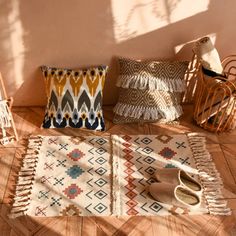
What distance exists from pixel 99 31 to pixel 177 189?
3.23 feet

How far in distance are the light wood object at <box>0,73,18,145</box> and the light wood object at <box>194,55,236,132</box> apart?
1109 millimetres

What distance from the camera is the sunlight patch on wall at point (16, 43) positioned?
6.37 feet

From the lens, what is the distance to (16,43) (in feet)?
6.75

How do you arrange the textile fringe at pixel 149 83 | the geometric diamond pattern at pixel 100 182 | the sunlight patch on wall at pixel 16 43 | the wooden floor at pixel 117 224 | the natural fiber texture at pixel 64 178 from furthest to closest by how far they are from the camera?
the textile fringe at pixel 149 83
the sunlight patch on wall at pixel 16 43
the geometric diamond pattern at pixel 100 182
the natural fiber texture at pixel 64 178
the wooden floor at pixel 117 224

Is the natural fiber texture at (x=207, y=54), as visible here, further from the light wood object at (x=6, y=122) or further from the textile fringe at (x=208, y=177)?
the light wood object at (x=6, y=122)

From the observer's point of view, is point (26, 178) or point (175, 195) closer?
point (175, 195)

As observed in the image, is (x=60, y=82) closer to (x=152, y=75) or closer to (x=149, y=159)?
(x=152, y=75)

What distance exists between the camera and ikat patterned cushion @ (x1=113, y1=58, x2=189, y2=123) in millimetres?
2072

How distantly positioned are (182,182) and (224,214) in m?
0.25

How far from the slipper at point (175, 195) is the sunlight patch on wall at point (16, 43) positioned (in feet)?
3.54

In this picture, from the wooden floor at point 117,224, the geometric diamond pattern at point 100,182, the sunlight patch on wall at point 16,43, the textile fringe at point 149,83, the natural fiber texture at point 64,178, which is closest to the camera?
the wooden floor at point 117,224

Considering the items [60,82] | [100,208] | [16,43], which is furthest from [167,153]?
[16,43]

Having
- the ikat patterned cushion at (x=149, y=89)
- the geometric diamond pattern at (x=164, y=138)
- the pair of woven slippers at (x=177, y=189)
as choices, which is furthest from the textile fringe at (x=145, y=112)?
the pair of woven slippers at (x=177, y=189)

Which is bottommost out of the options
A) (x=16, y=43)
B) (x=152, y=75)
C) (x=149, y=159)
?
(x=149, y=159)
